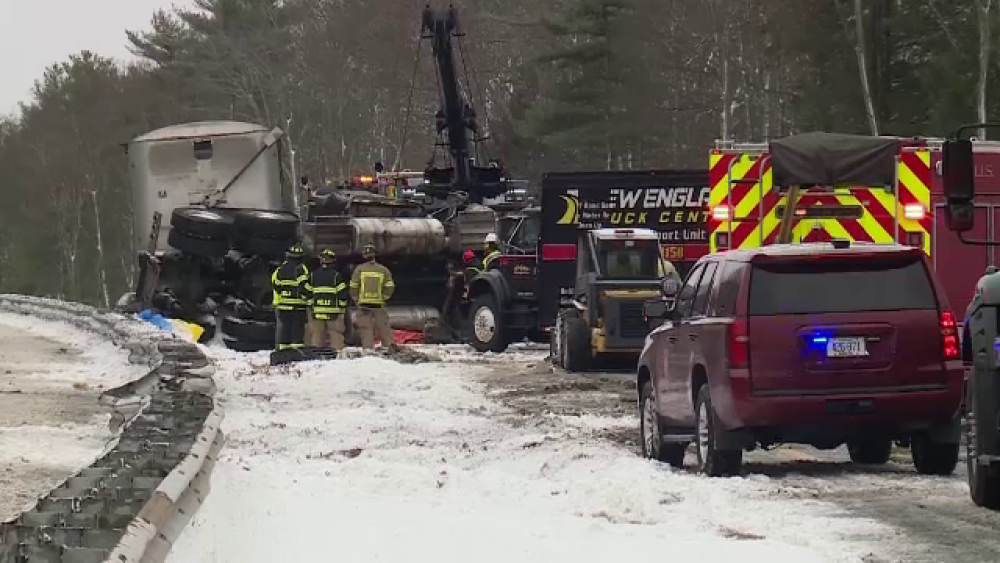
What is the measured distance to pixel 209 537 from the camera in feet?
27.6

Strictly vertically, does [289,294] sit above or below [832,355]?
below

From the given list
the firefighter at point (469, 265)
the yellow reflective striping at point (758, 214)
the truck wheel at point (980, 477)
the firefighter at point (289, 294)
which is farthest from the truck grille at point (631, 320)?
the truck wheel at point (980, 477)

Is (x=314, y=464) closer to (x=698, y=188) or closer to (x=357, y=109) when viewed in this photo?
(x=698, y=188)

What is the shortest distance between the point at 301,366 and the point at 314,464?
10.00 meters

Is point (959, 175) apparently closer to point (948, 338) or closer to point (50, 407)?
point (948, 338)

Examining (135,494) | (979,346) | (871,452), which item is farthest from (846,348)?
(135,494)

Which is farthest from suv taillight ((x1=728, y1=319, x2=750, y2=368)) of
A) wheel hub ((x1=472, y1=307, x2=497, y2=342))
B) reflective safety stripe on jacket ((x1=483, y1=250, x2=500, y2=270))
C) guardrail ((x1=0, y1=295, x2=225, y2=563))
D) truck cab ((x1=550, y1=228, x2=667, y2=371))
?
reflective safety stripe on jacket ((x1=483, y1=250, x2=500, y2=270))

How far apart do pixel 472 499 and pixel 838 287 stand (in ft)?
10.1

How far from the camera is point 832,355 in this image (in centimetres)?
1180

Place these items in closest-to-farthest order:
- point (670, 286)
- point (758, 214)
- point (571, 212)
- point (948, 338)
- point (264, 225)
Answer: point (948, 338) < point (670, 286) < point (758, 214) < point (571, 212) < point (264, 225)

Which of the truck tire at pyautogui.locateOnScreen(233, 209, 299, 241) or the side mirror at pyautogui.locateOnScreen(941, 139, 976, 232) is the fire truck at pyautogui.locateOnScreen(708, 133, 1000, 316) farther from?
the truck tire at pyautogui.locateOnScreen(233, 209, 299, 241)

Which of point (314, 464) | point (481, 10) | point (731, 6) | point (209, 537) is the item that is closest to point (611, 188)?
point (314, 464)

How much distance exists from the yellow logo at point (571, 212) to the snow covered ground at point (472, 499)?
7720 mm

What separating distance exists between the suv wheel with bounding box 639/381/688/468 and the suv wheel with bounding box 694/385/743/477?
2.98ft
